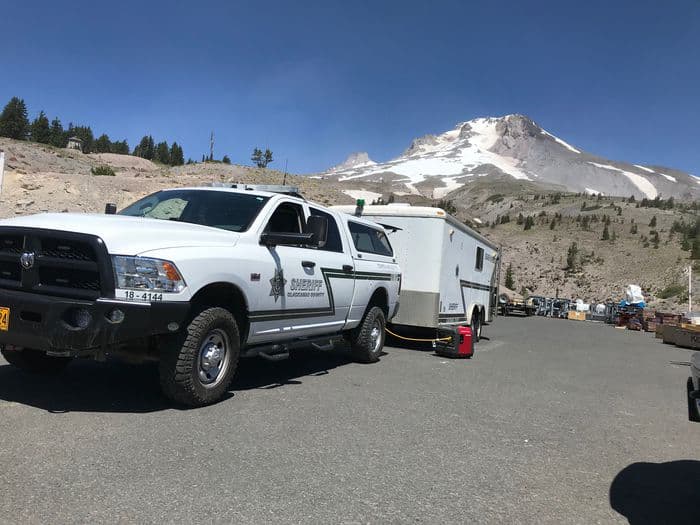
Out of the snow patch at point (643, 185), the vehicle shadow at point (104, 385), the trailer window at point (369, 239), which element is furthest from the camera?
the snow patch at point (643, 185)

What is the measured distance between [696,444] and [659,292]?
124 ft

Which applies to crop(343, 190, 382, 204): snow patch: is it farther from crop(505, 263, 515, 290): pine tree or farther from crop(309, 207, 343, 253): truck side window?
crop(309, 207, 343, 253): truck side window

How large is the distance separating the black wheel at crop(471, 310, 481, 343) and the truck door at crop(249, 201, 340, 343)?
721 centimetres

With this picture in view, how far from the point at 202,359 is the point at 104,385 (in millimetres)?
1312

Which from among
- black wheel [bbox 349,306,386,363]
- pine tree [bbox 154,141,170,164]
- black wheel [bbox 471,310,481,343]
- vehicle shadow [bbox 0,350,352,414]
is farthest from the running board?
pine tree [bbox 154,141,170,164]

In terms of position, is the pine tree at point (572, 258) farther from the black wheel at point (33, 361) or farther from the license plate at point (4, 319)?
the license plate at point (4, 319)

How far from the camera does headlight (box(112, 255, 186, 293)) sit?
14.1 feet

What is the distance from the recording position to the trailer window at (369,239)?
815 centimetres

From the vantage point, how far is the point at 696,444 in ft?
17.7

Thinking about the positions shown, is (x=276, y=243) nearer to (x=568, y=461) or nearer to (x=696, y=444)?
(x=568, y=461)

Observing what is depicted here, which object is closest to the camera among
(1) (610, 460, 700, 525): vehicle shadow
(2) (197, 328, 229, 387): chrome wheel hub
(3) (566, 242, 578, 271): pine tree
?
(1) (610, 460, 700, 525): vehicle shadow

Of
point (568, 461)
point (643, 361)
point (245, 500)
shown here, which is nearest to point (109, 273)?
point (245, 500)

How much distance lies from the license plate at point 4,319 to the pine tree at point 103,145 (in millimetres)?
139331

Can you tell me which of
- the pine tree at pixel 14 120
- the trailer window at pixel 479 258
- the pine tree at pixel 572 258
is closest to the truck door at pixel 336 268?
the trailer window at pixel 479 258
